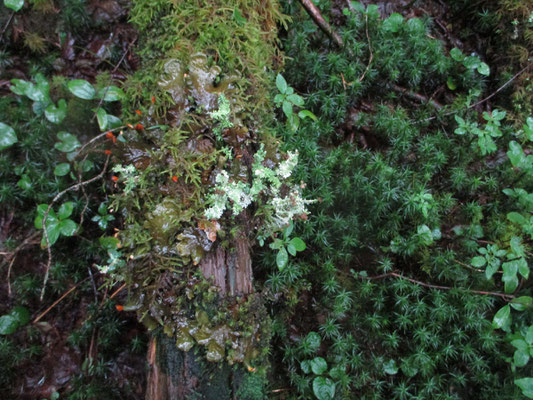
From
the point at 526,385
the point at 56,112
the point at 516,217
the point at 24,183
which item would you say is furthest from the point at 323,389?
the point at 56,112

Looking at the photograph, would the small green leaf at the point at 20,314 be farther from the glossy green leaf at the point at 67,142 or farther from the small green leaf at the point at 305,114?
Result: the small green leaf at the point at 305,114

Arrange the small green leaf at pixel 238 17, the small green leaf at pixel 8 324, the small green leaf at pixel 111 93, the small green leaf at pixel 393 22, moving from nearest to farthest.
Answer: the small green leaf at pixel 238 17
the small green leaf at pixel 8 324
the small green leaf at pixel 111 93
the small green leaf at pixel 393 22

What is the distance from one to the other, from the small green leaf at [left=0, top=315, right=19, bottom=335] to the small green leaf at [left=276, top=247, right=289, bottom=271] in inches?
95.1

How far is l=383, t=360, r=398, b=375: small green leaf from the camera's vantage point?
2.94 meters

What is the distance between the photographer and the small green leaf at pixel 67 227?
3017mm

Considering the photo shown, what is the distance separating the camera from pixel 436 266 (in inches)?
125

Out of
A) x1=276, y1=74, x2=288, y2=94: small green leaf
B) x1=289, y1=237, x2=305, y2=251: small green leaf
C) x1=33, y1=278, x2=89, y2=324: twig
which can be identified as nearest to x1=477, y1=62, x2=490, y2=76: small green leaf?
x1=276, y1=74, x2=288, y2=94: small green leaf

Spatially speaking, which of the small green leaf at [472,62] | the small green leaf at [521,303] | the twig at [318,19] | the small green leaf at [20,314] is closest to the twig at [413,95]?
the small green leaf at [472,62]

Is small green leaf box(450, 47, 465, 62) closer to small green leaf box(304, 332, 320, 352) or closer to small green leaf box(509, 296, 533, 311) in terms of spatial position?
small green leaf box(509, 296, 533, 311)

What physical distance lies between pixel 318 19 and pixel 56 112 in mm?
2672

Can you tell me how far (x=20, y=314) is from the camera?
10.2 ft

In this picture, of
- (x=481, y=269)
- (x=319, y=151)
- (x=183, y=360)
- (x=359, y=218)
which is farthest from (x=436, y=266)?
(x=183, y=360)

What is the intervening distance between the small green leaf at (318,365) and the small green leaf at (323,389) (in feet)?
0.15

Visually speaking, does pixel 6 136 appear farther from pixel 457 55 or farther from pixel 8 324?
pixel 457 55
